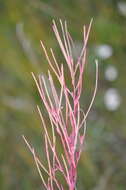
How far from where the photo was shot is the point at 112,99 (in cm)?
339

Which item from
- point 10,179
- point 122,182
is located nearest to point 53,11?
point 10,179

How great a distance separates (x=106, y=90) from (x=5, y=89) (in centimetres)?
138

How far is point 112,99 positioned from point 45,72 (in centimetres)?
149

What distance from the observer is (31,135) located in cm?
260

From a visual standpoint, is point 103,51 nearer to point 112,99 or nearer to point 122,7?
point 112,99

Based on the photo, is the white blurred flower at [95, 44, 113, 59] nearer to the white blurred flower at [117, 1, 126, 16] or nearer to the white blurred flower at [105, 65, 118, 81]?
the white blurred flower at [105, 65, 118, 81]

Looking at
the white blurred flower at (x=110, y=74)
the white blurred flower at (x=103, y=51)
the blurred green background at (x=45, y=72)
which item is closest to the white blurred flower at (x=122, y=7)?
the blurred green background at (x=45, y=72)

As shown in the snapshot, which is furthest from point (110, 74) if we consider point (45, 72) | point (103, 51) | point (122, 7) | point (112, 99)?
point (45, 72)

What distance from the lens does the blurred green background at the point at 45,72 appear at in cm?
189

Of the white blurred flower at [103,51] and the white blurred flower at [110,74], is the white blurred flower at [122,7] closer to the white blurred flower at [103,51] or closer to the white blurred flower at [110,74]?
the white blurred flower at [103,51]

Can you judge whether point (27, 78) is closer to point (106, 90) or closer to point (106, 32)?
point (106, 32)

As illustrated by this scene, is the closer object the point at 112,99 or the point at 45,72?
the point at 45,72

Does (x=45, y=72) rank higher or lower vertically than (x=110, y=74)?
higher

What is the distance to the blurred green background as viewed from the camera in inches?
74.4
